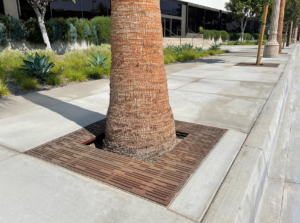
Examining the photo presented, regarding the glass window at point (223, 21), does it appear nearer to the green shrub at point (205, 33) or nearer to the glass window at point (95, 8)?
the green shrub at point (205, 33)

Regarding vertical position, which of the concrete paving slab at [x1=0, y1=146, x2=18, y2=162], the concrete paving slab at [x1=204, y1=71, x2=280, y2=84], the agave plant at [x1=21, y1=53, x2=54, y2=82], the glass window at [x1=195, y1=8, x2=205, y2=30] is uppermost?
the glass window at [x1=195, y1=8, x2=205, y2=30]

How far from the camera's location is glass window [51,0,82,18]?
58.1 ft

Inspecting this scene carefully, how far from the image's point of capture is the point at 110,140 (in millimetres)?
3334

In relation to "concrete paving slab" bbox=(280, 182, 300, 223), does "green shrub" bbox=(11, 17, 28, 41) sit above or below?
above

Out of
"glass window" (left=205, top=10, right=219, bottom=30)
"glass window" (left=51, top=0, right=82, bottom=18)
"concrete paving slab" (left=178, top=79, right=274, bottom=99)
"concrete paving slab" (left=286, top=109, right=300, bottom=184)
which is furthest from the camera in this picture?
"glass window" (left=205, top=10, right=219, bottom=30)

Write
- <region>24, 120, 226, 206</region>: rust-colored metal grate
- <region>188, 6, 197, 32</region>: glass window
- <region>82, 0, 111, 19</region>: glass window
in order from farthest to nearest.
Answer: <region>188, 6, 197, 32</region>: glass window
<region>82, 0, 111, 19</region>: glass window
<region>24, 120, 226, 206</region>: rust-colored metal grate

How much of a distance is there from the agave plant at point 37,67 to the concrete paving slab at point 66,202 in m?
5.46

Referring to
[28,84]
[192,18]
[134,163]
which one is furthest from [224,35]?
[134,163]

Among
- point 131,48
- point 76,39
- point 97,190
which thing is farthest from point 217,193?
point 76,39

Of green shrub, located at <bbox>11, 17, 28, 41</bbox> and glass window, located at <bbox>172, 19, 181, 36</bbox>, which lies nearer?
green shrub, located at <bbox>11, 17, 28, 41</bbox>

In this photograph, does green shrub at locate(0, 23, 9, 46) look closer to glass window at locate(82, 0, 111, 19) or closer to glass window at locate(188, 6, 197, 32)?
glass window at locate(82, 0, 111, 19)

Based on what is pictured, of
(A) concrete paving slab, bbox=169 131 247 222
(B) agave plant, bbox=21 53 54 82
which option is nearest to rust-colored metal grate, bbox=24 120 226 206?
(A) concrete paving slab, bbox=169 131 247 222

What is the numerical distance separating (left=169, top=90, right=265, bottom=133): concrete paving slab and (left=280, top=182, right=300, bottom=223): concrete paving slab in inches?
40.4

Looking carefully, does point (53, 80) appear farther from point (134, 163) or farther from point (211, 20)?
point (211, 20)
